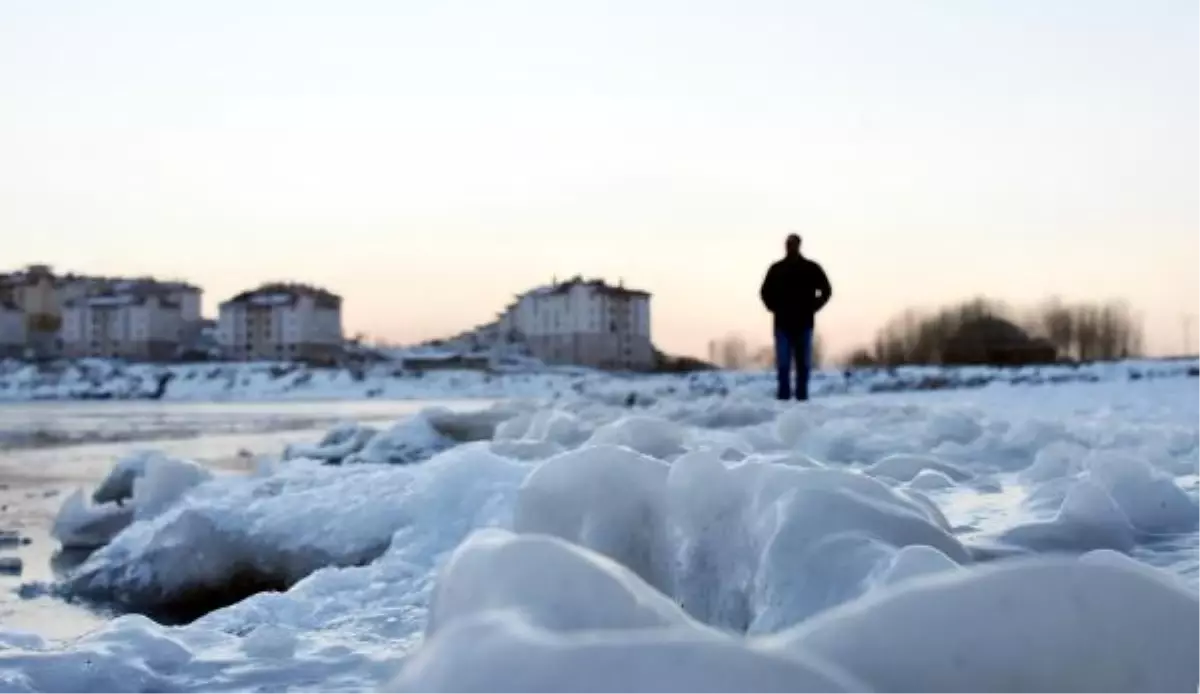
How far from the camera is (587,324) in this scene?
275 ft

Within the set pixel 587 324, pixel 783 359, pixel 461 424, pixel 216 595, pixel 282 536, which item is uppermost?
pixel 587 324

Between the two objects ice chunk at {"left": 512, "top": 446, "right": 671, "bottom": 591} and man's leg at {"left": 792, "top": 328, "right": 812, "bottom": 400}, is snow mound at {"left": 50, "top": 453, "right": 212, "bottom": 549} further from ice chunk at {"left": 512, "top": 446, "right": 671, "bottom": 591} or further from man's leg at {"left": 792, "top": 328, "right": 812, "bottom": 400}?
man's leg at {"left": 792, "top": 328, "right": 812, "bottom": 400}

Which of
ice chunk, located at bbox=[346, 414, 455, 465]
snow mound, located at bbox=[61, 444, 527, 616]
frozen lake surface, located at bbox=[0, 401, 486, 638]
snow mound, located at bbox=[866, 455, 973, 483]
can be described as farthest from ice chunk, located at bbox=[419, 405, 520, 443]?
snow mound, located at bbox=[866, 455, 973, 483]

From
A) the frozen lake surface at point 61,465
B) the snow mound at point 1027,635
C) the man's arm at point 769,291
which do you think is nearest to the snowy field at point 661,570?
the snow mound at point 1027,635

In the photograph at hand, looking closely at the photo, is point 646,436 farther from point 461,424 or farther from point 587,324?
point 587,324

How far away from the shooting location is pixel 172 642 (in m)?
1.72

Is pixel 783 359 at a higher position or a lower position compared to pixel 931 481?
higher

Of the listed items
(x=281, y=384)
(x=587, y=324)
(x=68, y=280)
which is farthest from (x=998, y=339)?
(x=68, y=280)

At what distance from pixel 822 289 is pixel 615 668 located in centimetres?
774

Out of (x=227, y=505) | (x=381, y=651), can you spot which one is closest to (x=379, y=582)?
(x=381, y=651)

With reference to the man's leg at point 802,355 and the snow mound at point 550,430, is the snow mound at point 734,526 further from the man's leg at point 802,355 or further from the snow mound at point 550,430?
the man's leg at point 802,355

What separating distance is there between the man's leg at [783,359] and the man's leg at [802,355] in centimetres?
6

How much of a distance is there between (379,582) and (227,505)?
3.94ft

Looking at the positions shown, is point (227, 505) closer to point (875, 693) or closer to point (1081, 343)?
point (875, 693)
